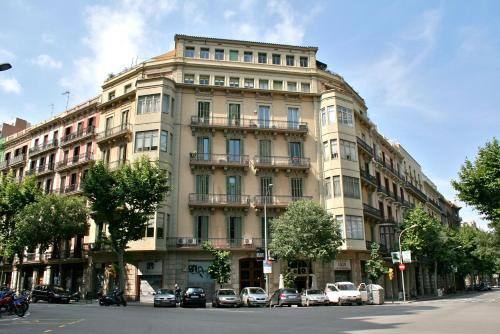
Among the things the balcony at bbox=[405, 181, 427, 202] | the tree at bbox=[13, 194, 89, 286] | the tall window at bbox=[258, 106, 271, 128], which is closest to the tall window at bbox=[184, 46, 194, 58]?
the tall window at bbox=[258, 106, 271, 128]

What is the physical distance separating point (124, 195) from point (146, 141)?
8.34 m

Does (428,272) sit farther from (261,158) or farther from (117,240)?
(117,240)

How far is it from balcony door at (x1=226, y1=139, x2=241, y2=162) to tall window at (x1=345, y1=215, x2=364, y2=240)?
35.9 ft

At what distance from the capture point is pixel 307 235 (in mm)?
32344

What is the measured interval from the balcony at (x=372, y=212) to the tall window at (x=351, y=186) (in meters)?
1.85

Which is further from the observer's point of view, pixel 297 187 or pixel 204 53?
pixel 204 53

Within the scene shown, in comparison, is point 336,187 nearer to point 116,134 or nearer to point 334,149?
point 334,149

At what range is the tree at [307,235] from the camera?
32.6m

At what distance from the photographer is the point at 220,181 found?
1523 inches

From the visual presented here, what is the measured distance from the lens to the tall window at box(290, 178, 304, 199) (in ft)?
130

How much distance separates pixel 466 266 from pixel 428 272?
6.55 metres

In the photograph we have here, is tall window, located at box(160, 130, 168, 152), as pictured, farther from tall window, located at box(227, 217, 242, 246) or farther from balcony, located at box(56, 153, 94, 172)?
balcony, located at box(56, 153, 94, 172)

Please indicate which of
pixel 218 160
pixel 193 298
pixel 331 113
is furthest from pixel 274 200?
pixel 193 298

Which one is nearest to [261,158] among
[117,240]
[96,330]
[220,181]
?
[220,181]
